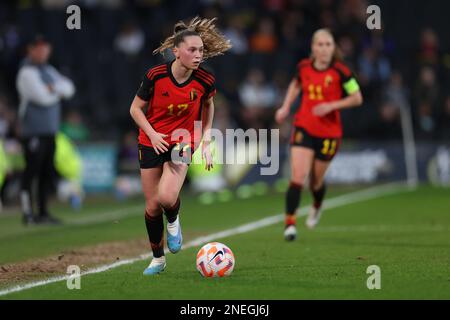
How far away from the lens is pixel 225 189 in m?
21.2

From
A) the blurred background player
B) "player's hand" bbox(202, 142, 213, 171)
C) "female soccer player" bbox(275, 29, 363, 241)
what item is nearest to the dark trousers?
the blurred background player

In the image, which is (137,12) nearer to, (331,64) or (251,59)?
(251,59)

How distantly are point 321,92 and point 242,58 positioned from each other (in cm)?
1177

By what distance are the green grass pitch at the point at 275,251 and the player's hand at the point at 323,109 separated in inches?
58.2

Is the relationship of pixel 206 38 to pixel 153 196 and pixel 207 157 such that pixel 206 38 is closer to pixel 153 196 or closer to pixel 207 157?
pixel 207 157

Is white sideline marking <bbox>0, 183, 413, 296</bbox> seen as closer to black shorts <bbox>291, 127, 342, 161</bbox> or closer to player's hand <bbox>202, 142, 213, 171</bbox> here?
player's hand <bbox>202, 142, 213, 171</bbox>

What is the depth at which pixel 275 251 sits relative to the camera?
10.4 metres

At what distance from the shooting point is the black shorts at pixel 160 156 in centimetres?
874

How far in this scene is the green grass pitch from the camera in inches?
292

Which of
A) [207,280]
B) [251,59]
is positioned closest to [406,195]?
[251,59]

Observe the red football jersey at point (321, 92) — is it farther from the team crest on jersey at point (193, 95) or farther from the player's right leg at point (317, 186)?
the team crest on jersey at point (193, 95)

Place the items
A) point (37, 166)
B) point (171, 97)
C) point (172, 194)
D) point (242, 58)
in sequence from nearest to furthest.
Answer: point (172, 194), point (171, 97), point (37, 166), point (242, 58)

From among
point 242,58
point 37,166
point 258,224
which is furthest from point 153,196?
point 242,58
